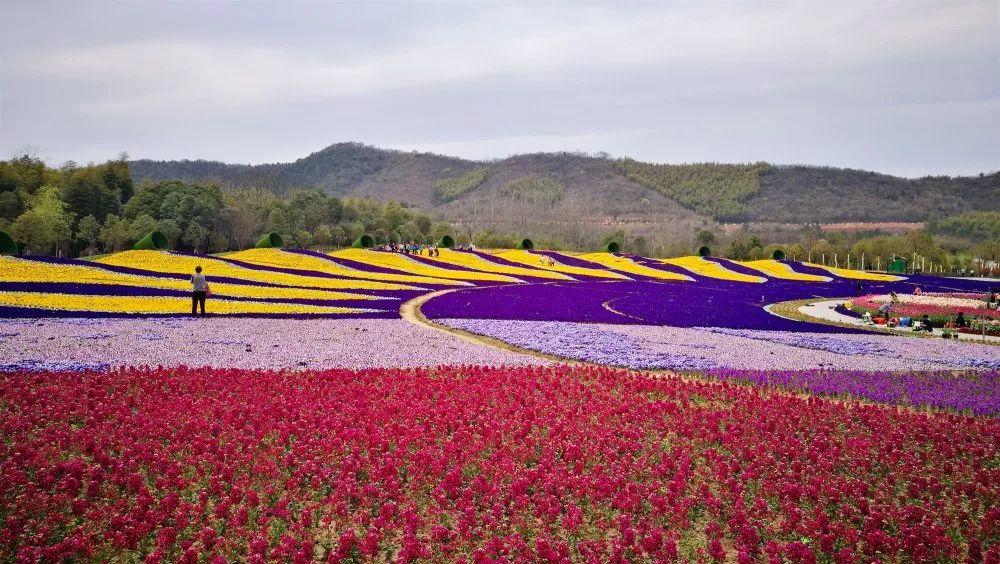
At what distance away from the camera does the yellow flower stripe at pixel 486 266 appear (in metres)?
55.4

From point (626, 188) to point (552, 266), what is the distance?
105 meters

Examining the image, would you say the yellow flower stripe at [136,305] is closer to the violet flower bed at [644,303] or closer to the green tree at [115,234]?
the violet flower bed at [644,303]

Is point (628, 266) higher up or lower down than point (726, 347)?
higher up

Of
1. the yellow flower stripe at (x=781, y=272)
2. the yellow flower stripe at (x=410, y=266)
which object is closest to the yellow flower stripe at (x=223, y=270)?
the yellow flower stripe at (x=410, y=266)

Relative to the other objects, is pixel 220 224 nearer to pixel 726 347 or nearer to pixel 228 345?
pixel 228 345

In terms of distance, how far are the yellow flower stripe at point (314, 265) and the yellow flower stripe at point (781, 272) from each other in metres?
28.9

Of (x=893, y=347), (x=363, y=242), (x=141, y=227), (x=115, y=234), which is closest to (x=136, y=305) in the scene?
(x=893, y=347)

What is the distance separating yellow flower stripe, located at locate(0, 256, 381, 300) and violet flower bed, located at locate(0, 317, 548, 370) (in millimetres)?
9769

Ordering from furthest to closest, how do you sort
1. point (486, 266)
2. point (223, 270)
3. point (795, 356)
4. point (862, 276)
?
1. point (862, 276)
2. point (486, 266)
3. point (223, 270)
4. point (795, 356)

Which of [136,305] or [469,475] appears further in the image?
[136,305]

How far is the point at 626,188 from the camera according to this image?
16288 cm

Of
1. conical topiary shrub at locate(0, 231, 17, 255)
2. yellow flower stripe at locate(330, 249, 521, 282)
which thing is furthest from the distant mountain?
conical topiary shrub at locate(0, 231, 17, 255)

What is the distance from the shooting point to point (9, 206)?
227 feet

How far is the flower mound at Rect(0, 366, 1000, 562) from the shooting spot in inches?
284
